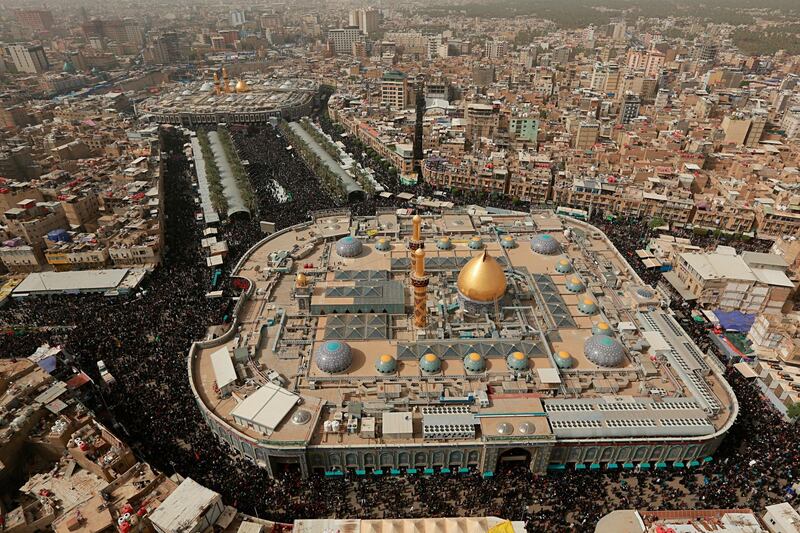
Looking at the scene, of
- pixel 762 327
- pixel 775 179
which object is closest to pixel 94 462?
pixel 762 327

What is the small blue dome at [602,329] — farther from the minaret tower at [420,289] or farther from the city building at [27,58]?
the city building at [27,58]

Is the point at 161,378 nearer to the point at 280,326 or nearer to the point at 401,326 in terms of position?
the point at 280,326

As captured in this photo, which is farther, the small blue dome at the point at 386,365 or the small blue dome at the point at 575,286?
the small blue dome at the point at 575,286

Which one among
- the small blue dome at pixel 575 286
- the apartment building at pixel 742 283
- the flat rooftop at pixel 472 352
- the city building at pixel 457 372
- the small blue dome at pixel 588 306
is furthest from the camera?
the apartment building at pixel 742 283

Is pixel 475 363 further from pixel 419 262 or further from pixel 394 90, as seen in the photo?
pixel 394 90

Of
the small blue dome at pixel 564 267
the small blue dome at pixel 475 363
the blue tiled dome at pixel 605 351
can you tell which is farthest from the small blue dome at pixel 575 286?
the small blue dome at pixel 475 363

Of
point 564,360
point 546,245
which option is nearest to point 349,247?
point 546,245
